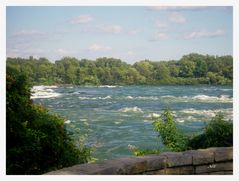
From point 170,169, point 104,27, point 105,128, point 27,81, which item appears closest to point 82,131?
point 105,128

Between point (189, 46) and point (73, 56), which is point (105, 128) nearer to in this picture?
point (73, 56)

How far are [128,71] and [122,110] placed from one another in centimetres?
47

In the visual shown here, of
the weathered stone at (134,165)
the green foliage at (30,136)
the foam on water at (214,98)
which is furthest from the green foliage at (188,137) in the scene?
the weathered stone at (134,165)

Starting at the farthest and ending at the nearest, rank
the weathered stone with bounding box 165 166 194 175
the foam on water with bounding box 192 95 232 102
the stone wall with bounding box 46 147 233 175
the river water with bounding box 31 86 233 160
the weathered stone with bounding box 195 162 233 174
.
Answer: the river water with bounding box 31 86 233 160 → the foam on water with bounding box 192 95 232 102 → the weathered stone with bounding box 195 162 233 174 → the weathered stone with bounding box 165 166 194 175 → the stone wall with bounding box 46 147 233 175

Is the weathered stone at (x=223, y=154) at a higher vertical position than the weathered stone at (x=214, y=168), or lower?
higher

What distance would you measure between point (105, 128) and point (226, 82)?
57.2 inches

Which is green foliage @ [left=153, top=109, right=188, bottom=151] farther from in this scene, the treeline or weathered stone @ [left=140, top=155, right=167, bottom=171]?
weathered stone @ [left=140, top=155, right=167, bottom=171]

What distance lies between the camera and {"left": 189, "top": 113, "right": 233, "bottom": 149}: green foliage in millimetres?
4219

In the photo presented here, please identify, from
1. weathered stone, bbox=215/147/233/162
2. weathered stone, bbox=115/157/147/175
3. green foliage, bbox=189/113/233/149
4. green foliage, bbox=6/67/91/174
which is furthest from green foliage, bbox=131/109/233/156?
weathered stone, bbox=115/157/147/175

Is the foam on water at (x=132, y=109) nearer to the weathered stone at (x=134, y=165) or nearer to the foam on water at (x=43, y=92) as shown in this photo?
the foam on water at (x=43, y=92)

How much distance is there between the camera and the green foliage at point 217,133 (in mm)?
4219

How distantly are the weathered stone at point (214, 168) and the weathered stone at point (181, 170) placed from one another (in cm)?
6
